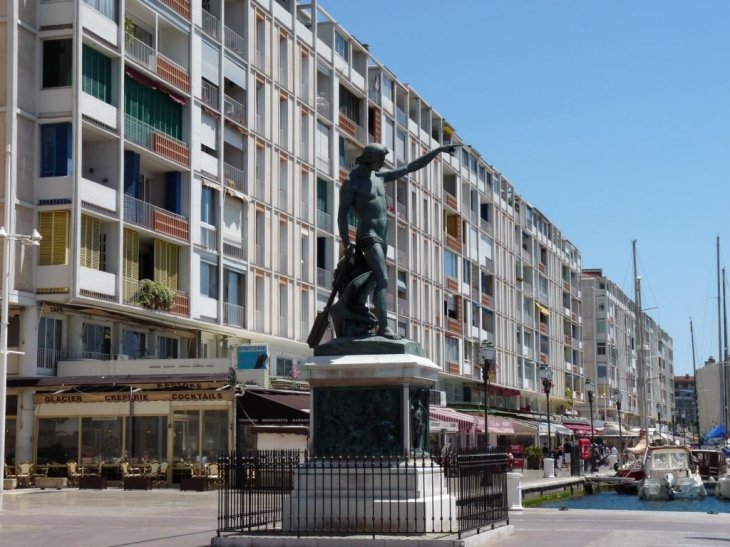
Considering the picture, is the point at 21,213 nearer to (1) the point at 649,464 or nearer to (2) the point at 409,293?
(1) the point at 649,464

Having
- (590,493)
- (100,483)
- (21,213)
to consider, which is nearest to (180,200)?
(21,213)

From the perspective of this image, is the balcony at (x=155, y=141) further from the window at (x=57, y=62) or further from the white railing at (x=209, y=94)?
the window at (x=57, y=62)

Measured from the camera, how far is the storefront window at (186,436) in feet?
132

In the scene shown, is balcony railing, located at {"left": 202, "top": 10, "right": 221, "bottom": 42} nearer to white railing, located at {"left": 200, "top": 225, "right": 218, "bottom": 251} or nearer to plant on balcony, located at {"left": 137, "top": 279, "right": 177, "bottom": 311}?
white railing, located at {"left": 200, "top": 225, "right": 218, "bottom": 251}

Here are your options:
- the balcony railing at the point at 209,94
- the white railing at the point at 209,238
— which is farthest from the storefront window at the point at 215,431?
the balcony railing at the point at 209,94

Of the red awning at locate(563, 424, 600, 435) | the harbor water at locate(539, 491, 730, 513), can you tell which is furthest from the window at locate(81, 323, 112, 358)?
the red awning at locate(563, 424, 600, 435)

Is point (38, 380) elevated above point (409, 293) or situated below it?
below

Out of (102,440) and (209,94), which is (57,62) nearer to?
(209,94)

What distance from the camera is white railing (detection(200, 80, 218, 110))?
154 ft

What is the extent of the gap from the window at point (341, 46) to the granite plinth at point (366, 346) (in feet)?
147

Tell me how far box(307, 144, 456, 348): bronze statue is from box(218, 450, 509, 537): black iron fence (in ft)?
7.47

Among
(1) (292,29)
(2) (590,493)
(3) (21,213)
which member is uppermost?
(1) (292,29)

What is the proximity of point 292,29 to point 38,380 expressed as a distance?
23.4 meters

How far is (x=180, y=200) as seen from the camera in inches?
1793
